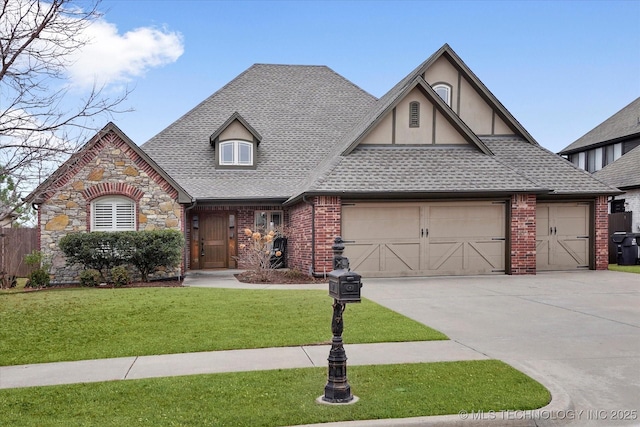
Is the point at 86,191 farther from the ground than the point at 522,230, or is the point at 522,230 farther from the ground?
the point at 86,191

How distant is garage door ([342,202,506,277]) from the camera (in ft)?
55.6

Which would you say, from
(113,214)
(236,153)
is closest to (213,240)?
(236,153)

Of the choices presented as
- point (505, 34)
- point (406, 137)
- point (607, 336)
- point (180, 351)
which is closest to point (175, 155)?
point (406, 137)

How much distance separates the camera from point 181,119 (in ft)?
78.2

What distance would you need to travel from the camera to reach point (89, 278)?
51.6 feet

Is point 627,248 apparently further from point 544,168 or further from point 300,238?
point 300,238

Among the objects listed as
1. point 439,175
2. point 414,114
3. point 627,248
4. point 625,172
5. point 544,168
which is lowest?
point 627,248

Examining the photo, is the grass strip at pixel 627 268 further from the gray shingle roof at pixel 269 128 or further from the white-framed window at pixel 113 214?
the white-framed window at pixel 113 214

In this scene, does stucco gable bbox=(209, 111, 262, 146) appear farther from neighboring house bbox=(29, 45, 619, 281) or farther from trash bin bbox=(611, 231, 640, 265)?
trash bin bbox=(611, 231, 640, 265)

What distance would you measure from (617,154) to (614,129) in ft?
6.83

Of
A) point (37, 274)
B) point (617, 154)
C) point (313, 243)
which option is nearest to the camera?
point (37, 274)

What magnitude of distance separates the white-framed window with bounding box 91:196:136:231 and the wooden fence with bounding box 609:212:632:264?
63.9 ft

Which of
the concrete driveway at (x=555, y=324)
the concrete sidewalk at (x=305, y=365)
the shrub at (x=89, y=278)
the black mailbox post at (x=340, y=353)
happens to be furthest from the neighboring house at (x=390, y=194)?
the black mailbox post at (x=340, y=353)

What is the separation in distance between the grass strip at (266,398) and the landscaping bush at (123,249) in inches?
414
